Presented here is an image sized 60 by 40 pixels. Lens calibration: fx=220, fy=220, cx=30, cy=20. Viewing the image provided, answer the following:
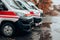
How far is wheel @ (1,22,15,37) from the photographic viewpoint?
10.3 metres

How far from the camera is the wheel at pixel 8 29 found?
10.3 meters

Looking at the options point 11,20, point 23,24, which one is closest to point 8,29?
point 11,20

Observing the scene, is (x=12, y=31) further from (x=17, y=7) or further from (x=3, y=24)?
(x=17, y=7)

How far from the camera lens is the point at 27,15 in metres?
10.6

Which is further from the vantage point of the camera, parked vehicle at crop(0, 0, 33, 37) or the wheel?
the wheel

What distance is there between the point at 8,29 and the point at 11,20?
47 centimetres

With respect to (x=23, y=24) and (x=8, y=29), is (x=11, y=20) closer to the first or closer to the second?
(x=8, y=29)

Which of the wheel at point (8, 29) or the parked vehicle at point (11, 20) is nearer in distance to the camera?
the parked vehicle at point (11, 20)

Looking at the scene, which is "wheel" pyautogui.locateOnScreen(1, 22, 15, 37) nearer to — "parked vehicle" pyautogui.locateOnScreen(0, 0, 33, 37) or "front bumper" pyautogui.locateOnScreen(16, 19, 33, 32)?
"parked vehicle" pyautogui.locateOnScreen(0, 0, 33, 37)

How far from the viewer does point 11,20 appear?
10.1 metres

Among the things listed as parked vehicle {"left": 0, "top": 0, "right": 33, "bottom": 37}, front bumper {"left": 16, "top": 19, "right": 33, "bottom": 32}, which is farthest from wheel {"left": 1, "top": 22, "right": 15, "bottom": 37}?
front bumper {"left": 16, "top": 19, "right": 33, "bottom": 32}

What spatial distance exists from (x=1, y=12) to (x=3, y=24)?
23.0 inches

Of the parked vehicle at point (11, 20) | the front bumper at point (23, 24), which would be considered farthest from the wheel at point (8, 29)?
the front bumper at point (23, 24)

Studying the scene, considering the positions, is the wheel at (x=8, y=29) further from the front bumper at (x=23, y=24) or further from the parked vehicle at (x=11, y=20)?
the front bumper at (x=23, y=24)
